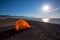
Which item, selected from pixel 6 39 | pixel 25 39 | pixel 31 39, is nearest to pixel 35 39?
pixel 31 39

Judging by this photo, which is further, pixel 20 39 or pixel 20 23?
pixel 20 23

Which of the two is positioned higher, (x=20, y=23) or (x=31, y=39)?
(x=20, y=23)

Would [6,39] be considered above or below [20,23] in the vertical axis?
below

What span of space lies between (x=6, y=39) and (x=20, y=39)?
73.4 inches

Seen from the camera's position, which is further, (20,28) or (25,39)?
(20,28)

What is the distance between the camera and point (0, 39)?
41.0 feet

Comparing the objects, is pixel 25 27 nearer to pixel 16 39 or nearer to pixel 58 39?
pixel 16 39

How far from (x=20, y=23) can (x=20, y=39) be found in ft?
19.8

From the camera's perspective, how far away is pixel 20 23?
18.2 metres

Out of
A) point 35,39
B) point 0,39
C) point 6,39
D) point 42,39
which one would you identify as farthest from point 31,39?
point 0,39

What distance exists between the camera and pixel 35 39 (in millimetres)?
12398

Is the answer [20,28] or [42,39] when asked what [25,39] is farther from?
[20,28]

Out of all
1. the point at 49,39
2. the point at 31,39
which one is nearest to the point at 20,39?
the point at 31,39

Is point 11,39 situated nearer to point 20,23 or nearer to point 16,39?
point 16,39
